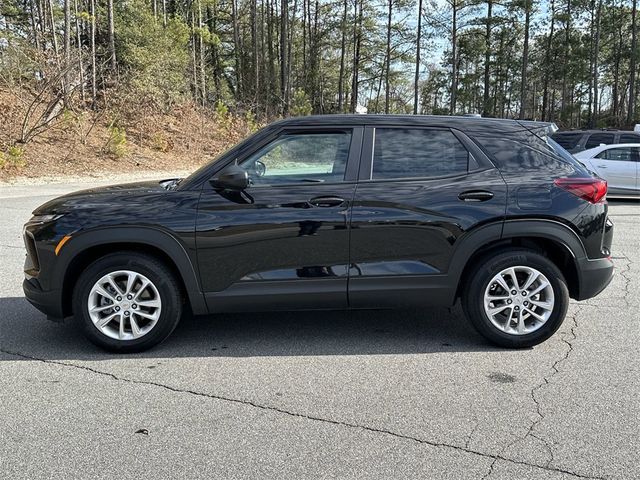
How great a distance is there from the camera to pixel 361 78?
54125 millimetres

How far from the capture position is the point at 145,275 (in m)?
4.07

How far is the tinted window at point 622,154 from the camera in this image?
14.0 metres

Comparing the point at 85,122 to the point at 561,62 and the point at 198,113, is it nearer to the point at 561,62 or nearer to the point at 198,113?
the point at 198,113

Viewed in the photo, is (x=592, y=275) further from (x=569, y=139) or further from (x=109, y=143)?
(x=109, y=143)

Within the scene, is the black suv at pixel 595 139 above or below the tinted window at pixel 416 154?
above

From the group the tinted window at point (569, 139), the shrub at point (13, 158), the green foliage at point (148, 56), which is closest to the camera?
the tinted window at point (569, 139)

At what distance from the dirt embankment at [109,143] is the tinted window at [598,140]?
15.5 metres

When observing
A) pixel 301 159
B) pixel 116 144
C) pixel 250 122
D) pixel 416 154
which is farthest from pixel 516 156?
pixel 250 122

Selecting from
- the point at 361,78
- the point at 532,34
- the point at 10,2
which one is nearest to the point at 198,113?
the point at 10,2

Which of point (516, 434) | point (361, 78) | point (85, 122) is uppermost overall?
point (361, 78)

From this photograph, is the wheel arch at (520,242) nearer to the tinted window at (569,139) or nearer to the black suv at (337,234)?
the black suv at (337,234)

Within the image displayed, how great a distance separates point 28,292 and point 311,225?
2.22 metres

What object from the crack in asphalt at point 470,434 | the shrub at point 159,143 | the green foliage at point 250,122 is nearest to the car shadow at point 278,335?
the crack in asphalt at point 470,434

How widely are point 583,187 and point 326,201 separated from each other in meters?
1.97
